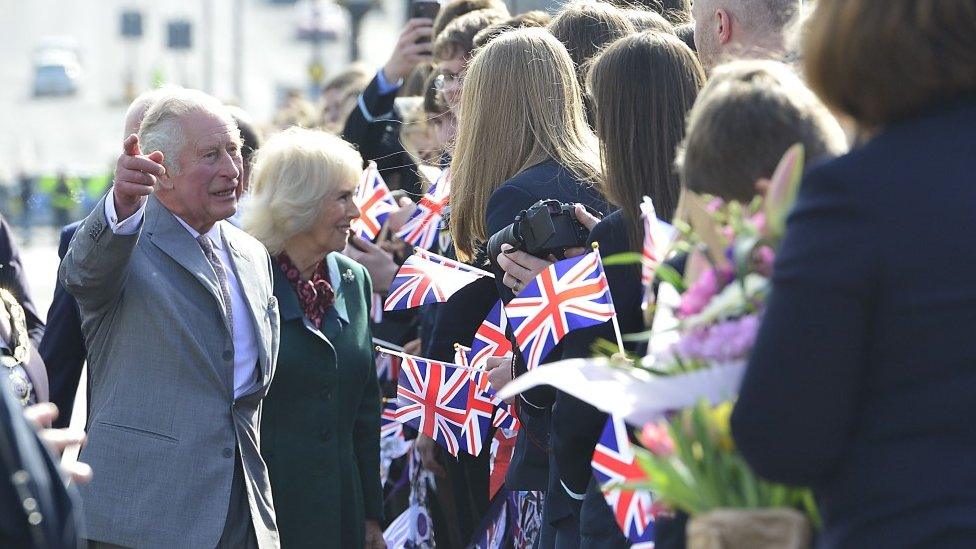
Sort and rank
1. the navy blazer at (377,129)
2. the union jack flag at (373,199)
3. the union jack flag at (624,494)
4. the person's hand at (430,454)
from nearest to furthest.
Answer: the union jack flag at (624,494) → the person's hand at (430,454) → the union jack flag at (373,199) → the navy blazer at (377,129)

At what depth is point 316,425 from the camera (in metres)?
4.38

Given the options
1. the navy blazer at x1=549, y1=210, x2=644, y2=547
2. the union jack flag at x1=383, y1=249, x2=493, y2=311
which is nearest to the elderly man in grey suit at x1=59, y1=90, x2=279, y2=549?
the union jack flag at x1=383, y1=249, x2=493, y2=311

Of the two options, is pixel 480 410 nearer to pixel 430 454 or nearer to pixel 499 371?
pixel 499 371

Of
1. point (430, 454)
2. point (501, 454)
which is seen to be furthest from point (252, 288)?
point (430, 454)

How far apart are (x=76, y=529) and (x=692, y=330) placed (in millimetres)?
1041

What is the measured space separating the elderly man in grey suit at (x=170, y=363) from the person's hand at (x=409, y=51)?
2364 millimetres

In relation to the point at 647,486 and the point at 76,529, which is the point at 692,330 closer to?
the point at 647,486

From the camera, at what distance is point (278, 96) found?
4891 cm

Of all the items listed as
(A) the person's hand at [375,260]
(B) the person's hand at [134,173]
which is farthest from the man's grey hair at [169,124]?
(A) the person's hand at [375,260]

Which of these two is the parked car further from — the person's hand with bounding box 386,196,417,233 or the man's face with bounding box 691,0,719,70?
the man's face with bounding box 691,0,719,70

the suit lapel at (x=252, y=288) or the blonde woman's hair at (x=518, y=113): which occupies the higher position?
the blonde woman's hair at (x=518, y=113)


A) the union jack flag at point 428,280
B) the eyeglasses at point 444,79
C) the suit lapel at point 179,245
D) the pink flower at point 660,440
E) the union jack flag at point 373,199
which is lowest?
the union jack flag at point 373,199

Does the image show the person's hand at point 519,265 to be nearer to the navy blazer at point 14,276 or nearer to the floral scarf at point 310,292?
the floral scarf at point 310,292

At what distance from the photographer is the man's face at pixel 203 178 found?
400cm
